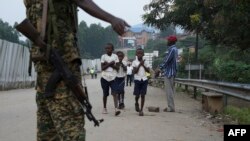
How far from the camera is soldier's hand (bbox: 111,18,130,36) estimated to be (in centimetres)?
339

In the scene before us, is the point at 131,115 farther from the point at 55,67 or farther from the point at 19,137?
the point at 55,67

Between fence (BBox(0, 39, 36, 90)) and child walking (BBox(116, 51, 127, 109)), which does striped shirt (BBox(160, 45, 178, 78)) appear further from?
fence (BBox(0, 39, 36, 90))

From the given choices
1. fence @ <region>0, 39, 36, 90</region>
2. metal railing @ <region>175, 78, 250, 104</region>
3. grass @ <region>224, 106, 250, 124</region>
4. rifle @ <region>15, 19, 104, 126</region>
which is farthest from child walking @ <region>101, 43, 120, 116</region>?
fence @ <region>0, 39, 36, 90</region>

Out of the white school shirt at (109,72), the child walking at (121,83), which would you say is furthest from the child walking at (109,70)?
the child walking at (121,83)

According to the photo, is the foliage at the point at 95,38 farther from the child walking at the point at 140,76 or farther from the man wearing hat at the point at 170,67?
the child walking at the point at 140,76

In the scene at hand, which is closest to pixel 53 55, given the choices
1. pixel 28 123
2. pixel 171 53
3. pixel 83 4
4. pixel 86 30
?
pixel 83 4

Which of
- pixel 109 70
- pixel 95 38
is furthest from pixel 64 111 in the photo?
pixel 95 38

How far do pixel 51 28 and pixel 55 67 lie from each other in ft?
0.94

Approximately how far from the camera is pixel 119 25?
340cm

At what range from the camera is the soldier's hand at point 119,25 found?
133 inches

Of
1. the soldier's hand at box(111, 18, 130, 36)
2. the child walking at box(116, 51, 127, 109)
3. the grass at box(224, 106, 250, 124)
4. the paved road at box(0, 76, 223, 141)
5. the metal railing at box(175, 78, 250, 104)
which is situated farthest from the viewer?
the child walking at box(116, 51, 127, 109)

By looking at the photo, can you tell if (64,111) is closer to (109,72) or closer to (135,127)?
(135,127)

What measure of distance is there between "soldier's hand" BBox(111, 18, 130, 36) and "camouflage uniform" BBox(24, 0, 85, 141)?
0.36m

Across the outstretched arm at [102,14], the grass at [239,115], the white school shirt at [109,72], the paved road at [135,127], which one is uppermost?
the outstretched arm at [102,14]
